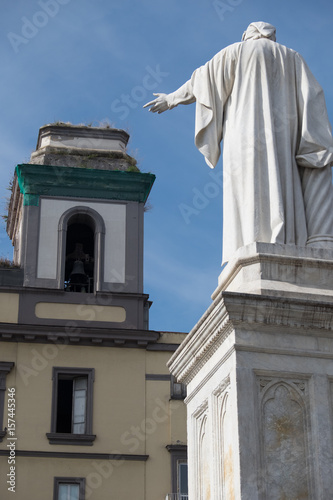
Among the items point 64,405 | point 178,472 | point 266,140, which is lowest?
point 266,140

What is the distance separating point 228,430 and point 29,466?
19.6 meters

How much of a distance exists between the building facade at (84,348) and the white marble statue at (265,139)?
18.5 metres

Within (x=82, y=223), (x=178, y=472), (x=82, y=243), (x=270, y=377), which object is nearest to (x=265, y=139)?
(x=270, y=377)

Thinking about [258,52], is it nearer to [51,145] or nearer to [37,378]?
[37,378]

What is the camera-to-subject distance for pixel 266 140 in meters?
8.12

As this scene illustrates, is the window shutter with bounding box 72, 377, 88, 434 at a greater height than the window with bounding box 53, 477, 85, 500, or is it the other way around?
the window shutter with bounding box 72, 377, 88, 434

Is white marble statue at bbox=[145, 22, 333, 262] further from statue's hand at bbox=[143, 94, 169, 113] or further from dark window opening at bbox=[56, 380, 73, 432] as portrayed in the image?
dark window opening at bbox=[56, 380, 73, 432]

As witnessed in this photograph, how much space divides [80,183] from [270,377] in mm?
23131

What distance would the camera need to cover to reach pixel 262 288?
7.16 metres

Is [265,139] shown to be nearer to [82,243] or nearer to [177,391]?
[177,391]

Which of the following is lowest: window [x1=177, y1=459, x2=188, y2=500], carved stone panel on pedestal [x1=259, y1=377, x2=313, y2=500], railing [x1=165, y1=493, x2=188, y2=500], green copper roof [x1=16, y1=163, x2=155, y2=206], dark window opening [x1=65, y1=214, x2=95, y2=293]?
carved stone panel on pedestal [x1=259, y1=377, x2=313, y2=500]

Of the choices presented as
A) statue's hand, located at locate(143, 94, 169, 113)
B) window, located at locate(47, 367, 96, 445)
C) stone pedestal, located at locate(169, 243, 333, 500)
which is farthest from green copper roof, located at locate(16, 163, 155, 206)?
stone pedestal, located at locate(169, 243, 333, 500)

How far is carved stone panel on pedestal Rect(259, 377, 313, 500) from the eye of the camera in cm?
659

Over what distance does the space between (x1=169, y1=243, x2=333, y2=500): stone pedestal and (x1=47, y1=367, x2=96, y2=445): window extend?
18.9 meters
